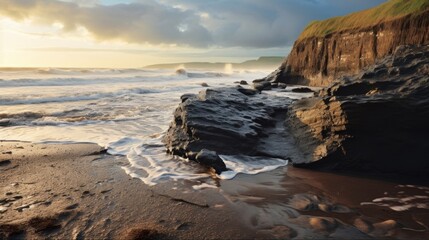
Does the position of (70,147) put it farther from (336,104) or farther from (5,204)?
(336,104)

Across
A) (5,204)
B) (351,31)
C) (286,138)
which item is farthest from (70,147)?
(351,31)

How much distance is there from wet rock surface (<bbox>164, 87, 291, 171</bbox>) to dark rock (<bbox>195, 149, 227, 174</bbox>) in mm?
55

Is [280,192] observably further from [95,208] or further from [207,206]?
[95,208]

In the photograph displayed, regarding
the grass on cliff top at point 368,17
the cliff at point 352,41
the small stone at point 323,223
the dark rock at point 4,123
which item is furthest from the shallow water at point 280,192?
the grass on cliff top at point 368,17

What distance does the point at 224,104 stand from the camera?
8.38m

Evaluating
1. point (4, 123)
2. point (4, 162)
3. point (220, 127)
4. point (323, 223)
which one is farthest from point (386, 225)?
point (4, 123)

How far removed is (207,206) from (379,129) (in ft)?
10.9

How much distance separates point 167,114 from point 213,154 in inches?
269

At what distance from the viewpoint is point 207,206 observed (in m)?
4.23

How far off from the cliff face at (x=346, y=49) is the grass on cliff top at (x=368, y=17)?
0.42 metres

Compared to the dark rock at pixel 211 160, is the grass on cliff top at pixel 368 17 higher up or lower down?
higher up

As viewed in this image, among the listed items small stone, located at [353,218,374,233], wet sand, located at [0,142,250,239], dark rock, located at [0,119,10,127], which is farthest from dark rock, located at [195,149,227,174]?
dark rock, located at [0,119,10,127]

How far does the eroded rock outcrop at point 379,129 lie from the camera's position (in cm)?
537

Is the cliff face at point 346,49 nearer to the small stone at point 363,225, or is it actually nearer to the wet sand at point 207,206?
the wet sand at point 207,206
